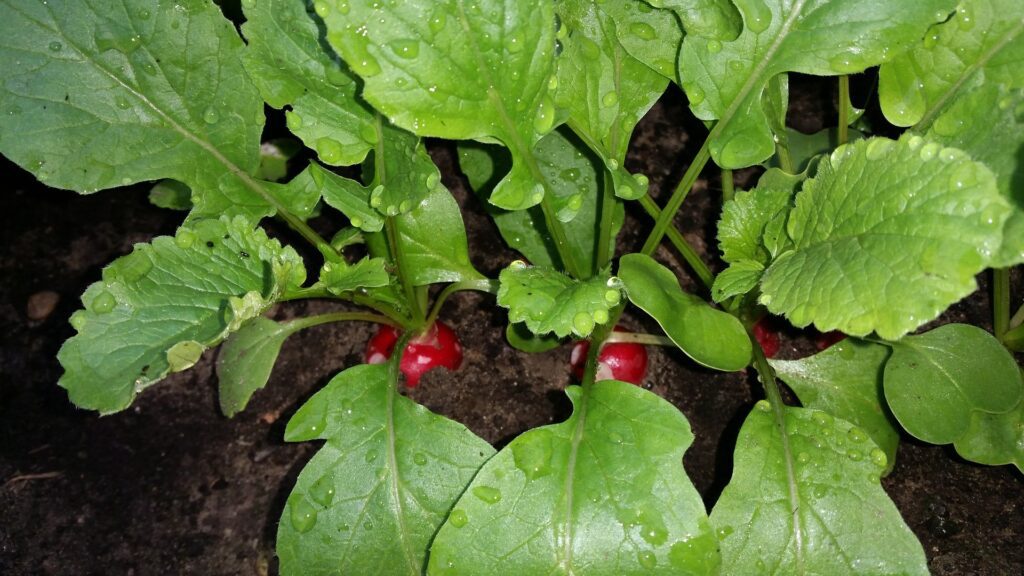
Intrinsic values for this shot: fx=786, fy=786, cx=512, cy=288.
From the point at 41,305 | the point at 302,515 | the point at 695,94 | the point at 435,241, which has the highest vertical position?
the point at 695,94

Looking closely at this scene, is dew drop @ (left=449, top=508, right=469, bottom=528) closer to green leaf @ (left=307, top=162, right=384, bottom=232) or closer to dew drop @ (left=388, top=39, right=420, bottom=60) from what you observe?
Result: green leaf @ (left=307, top=162, right=384, bottom=232)

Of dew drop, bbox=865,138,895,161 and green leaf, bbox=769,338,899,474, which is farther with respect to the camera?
green leaf, bbox=769,338,899,474

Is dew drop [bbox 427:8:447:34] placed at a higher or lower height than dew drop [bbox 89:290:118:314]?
higher

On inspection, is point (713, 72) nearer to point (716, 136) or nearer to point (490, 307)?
point (716, 136)

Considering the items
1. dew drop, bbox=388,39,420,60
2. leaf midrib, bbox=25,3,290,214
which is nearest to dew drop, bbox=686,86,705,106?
dew drop, bbox=388,39,420,60

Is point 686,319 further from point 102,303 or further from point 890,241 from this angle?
point 102,303

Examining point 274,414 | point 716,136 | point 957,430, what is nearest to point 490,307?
point 274,414

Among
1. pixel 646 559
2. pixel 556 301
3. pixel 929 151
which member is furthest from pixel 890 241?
pixel 646 559
